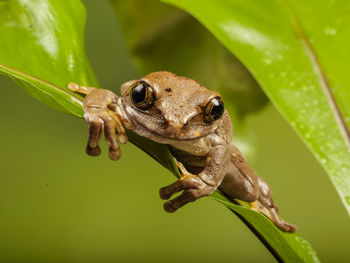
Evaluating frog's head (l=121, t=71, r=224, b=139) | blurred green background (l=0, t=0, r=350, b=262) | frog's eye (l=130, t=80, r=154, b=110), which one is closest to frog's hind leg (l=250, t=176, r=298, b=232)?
frog's head (l=121, t=71, r=224, b=139)

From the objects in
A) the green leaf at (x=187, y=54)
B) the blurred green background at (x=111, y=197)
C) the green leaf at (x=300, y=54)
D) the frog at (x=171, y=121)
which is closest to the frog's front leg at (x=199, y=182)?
the frog at (x=171, y=121)

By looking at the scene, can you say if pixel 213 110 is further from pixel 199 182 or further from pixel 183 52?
pixel 183 52

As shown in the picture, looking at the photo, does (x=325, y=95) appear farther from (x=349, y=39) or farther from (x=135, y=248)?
(x=135, y=248)

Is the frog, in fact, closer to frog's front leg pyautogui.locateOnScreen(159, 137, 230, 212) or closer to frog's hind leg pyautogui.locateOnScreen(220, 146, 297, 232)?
frog's front leg pyautogui.locateOnScreen(159, 137, 230, 212)

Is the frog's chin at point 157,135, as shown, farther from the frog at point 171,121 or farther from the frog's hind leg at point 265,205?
the frog's hind leg at point 265,205

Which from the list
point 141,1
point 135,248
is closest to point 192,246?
point 135,248

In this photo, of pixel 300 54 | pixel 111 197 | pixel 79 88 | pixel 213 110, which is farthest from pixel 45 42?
pixel 111 197
